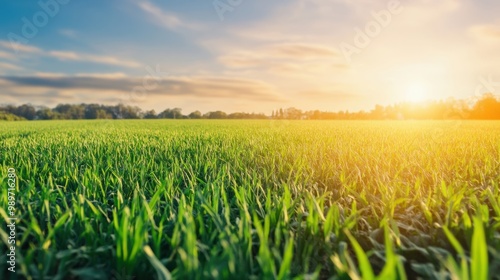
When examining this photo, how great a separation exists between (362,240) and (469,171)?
94.8 inches

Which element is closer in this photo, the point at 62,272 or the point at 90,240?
the point at 62,272

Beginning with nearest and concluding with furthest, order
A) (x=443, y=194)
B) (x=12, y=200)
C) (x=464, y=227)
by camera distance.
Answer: (x=464, y=227) < (x=12, y=200) < (x=443, y=194)

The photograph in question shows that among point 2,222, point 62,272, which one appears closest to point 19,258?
point 62,272

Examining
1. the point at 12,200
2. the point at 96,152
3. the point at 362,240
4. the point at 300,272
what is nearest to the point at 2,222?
the point at 12,200

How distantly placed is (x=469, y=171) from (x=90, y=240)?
3.43 meters

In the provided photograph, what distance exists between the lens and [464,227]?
5.58 ft

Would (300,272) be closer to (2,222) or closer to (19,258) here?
(19,258)

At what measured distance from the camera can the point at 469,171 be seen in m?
3.57

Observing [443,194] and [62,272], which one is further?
[443,194]

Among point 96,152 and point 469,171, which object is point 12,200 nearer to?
point 96,152

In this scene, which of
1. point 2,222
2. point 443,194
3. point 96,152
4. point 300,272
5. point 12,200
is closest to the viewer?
point 300,272

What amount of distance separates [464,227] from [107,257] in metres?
1.57

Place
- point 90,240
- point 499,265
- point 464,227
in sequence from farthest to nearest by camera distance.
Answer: point 464,227 < point 90,240 < point 499,265

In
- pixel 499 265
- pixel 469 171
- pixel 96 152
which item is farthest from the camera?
pixel 96 152
